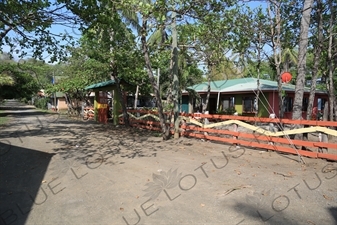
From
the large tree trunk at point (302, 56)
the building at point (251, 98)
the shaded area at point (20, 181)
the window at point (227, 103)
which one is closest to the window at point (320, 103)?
the building at point (251, 98)

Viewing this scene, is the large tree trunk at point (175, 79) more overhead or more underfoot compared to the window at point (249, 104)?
more overhead

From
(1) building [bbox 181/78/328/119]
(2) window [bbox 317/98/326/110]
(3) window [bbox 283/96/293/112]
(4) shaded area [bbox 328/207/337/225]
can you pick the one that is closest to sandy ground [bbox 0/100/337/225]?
(4) shaded area [bbox 328/207/337/225]

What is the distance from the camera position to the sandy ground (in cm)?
386

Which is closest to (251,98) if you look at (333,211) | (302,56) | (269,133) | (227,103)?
(227,103)

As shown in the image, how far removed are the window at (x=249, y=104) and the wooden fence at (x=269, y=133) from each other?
10.6 meters

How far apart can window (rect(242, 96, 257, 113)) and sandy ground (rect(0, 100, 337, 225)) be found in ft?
43.5

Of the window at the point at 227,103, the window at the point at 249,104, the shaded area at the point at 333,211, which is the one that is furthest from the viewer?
the window at the point at 227,103

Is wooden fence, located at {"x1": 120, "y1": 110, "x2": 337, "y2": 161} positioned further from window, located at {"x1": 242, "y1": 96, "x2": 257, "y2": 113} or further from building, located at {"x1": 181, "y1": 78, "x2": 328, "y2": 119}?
window, located at {"x1": 242, "y1": 96, "x2": 257, "y2": 113}

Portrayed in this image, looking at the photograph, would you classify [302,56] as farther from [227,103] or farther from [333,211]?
[227,103]

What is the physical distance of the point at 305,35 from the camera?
834 centimetres

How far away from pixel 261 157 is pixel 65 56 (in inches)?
304

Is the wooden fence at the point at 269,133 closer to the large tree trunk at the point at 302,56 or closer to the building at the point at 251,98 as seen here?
the large tree trunk at the point at 302,56

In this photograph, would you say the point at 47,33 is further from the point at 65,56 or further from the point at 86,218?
the point at 86,218

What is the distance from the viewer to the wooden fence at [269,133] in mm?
6969
